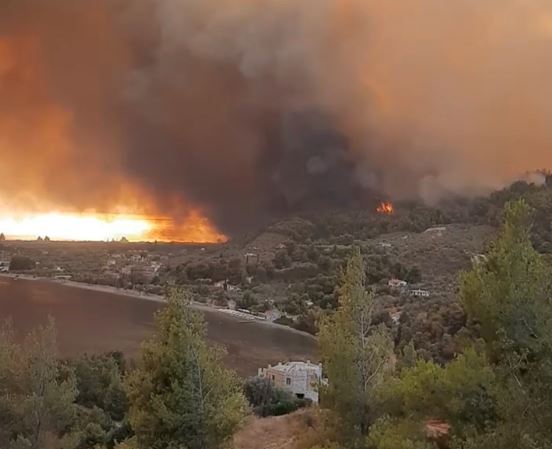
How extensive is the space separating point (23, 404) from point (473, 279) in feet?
18.9

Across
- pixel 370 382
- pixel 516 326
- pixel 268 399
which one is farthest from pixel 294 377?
pixel 516 326

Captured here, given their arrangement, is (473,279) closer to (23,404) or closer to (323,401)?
(323,401)

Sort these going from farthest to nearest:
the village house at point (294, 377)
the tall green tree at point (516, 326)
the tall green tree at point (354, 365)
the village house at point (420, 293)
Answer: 1. the village house at point (420, 293)
2. the village house at point (294, 377)
3. the tall green tree at point (354, 365)
4. the tall green tree at point (516, 326)

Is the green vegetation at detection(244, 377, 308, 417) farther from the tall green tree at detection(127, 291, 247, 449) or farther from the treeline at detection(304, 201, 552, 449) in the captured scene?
the tall green tree at detection(127, 291, 247, 449)

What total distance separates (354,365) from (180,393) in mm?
1877

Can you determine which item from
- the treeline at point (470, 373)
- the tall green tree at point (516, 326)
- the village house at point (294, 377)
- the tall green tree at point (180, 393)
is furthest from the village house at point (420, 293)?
the tall green tree at point (516, 326)

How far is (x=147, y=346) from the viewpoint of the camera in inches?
279

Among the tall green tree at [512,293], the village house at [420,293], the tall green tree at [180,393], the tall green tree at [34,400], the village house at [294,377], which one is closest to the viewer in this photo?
the tall green tree at [512,293]

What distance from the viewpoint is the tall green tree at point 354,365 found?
7.06 metres

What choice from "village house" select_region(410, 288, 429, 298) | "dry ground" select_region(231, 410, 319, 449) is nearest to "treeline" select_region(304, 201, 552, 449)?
"dry ground" select_region(231, 410, 319, 449)

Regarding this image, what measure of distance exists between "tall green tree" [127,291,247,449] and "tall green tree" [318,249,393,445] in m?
1.09

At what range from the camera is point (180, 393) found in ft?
21.9

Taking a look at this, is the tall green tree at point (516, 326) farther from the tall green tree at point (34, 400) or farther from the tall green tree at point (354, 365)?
the tall green tree at point (34, 400)

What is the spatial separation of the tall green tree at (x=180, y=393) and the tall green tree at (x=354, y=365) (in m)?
1.09
